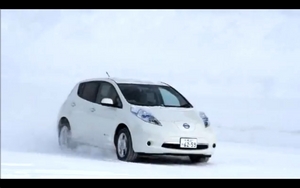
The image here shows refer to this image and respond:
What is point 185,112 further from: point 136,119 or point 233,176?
point 233,176

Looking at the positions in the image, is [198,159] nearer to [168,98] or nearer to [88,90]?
[168,98]

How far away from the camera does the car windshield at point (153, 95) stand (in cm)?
850

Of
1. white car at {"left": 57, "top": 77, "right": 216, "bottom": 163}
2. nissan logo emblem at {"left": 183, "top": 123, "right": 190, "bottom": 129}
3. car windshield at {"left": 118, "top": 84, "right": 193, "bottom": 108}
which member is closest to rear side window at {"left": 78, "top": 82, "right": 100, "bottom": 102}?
white car at {"left": 57, "top": 77, "right": 216, "bottom": 163}

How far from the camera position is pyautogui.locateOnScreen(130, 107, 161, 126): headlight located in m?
8.00

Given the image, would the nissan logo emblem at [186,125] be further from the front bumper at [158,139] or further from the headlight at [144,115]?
the headlight at [144,115]

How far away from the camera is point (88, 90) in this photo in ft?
29.6

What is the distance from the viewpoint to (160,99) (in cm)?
874

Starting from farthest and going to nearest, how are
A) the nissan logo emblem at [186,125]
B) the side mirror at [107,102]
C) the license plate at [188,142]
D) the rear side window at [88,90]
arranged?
the rear side window at [88,90] → the side mirror at [107,102] → the nissan logo emblem at [186,125] → the license plate at [188,142]

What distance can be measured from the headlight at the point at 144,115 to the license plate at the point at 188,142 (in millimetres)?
376

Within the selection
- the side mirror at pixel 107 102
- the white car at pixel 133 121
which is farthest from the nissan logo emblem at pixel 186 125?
the side mirror at pixel 107 102

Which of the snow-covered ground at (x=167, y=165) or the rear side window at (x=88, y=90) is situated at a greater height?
the rear side window at (x=88, y=90)

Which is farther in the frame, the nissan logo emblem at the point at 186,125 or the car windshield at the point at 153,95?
the car windshield at the point at 153,95

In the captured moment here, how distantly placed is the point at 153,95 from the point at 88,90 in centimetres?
96

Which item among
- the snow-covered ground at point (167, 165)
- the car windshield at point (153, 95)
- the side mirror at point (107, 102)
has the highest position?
the car windshield at point (153, 95)
